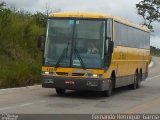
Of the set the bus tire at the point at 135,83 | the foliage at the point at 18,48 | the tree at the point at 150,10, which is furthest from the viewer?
the tree at the point at 150,10

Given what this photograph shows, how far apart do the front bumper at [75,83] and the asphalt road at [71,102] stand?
43 cm

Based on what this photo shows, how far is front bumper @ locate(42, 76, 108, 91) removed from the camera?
66.4ft

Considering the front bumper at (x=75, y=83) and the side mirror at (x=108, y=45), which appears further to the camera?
the side mirror at (x=108, y=45)

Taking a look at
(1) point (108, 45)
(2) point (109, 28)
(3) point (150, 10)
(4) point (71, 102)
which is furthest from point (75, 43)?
(3) point (150, 10)

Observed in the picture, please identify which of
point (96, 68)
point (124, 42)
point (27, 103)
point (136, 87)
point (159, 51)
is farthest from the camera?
point (159, 51)

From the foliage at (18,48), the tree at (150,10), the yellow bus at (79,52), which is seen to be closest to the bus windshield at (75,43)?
the yellow bus at (79,52)

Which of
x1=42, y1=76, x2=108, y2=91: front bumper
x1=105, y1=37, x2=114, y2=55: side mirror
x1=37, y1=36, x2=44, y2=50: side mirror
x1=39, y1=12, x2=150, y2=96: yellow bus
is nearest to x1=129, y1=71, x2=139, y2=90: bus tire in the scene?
x1=39, y1=12, x2=150, y2=96: yellow bus

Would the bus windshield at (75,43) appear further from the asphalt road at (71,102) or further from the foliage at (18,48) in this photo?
the foliage at (18,48)

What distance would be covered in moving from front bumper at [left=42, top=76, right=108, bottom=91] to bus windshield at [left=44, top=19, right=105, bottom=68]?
501mm

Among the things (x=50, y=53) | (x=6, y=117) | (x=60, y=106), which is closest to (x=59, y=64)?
(x=50, y=53)

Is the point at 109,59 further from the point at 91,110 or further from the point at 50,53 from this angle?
the point at 91,110

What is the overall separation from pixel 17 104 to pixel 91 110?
97.9 inches

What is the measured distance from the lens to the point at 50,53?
2073 centimetres

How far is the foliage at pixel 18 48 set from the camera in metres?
24.8
